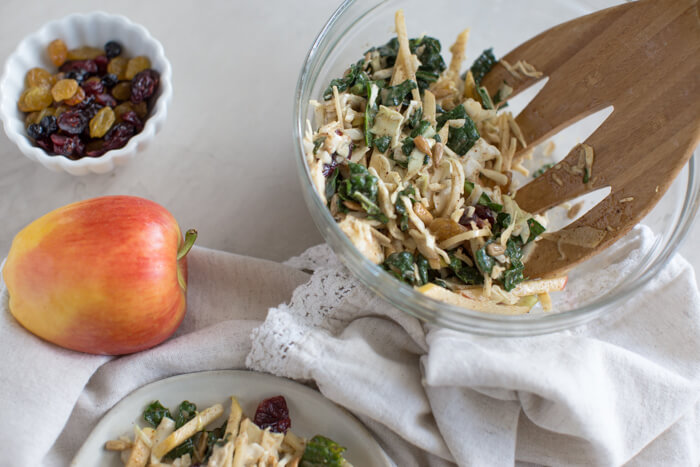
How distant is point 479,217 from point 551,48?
56cm

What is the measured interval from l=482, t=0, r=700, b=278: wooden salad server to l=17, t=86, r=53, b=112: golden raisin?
143 cm

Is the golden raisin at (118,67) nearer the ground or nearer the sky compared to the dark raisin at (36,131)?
nearer the sky

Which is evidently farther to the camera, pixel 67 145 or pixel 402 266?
pixel 67 145

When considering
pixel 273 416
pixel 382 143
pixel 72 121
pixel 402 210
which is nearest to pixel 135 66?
pixel 72 121

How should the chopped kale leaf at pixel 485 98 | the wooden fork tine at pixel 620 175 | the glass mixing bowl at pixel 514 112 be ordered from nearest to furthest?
1. the glass mixing bowl at pixel 514 112
2. the wooden fork tine at pixel 620 175
3. the chopped kale leaf at pixel 485 98

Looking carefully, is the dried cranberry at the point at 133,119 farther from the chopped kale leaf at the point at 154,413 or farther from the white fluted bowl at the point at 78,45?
the chopped kale leaf at the point at 154,413

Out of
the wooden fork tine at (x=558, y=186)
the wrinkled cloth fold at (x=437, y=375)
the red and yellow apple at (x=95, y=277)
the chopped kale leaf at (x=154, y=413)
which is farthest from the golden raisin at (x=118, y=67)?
the wooden fork tine at (x=558, y=186)

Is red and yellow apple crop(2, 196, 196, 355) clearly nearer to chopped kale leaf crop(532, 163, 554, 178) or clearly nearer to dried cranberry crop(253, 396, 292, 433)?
dried cranberry crop(253, 396, 292, 433)

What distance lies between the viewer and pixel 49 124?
1.88 meters

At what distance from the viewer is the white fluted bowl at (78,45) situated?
1.86 m

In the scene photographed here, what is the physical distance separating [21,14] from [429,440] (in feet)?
6.28

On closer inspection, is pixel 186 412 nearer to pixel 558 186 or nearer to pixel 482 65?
pixel 558 186

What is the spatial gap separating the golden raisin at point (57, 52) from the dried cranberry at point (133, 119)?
0.30m

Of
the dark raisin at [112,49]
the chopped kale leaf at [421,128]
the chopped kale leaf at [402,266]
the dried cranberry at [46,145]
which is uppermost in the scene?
the chopped kale leaf at [421,128]
